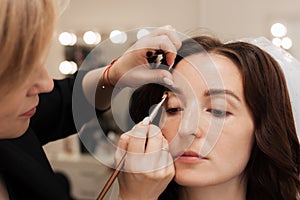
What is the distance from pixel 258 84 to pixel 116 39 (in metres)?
0.34

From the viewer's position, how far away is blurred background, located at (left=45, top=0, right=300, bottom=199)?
1823 millimetres

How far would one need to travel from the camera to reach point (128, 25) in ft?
7.31

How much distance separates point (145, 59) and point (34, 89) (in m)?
0.29

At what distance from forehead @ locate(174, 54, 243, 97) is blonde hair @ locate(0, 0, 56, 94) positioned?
40 cm

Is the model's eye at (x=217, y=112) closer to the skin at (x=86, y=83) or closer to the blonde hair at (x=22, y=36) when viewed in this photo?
the skin at (x=86, y=83)

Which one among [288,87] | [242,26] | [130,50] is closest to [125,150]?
[130,50]

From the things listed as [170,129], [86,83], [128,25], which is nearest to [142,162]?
[170,129]

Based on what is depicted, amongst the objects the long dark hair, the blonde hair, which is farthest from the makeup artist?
the long dark hair

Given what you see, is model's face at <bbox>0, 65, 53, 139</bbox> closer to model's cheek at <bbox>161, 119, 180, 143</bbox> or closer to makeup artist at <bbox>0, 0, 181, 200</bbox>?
makeup artist at <bbox>0, 0, 181, 200</bbox>

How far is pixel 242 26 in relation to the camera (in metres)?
1.85

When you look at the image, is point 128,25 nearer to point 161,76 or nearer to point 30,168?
point 161,76

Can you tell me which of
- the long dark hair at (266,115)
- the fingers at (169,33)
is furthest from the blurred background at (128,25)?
the fingers at (169,33)

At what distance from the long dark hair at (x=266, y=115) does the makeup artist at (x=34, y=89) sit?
0.34 feet

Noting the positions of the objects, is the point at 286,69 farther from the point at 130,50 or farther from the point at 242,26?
the point at 242,26
